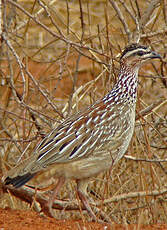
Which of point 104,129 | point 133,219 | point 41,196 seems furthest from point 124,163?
point 104,129

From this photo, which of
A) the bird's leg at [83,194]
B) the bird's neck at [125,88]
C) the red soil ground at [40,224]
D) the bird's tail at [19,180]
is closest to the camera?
the red soil ground at [40,224]

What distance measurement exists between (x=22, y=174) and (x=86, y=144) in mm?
655

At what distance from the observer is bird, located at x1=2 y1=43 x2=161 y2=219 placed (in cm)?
511

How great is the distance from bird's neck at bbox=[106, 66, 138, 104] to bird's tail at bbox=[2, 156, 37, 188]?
3.56 ft

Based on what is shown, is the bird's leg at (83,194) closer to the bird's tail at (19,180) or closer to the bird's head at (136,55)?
the bird's tail at (19,180)

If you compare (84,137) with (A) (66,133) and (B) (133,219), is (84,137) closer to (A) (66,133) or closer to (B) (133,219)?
(A) (66,133)

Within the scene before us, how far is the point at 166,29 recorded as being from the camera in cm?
652

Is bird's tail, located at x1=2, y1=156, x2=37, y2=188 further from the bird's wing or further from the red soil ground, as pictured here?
the red soil ground

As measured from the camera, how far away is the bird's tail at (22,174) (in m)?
4.95

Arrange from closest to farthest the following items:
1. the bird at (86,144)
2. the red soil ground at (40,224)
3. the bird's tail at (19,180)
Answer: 1. the red soil ground at (40,224)
2. the bird's tail at (19,180)
3. the bird at (86,144)

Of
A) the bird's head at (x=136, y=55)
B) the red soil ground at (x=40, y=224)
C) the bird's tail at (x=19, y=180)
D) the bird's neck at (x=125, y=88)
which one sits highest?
the bird's head at (x=136, y=55)

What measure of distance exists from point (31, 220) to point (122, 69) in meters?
1.79

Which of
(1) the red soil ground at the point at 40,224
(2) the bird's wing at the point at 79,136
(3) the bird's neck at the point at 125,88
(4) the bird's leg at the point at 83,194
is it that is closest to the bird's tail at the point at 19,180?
(2) the bird's wing at the point at 79,136

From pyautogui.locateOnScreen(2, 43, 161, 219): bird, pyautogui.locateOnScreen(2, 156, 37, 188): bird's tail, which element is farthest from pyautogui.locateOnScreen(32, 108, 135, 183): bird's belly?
pyautogui.locateOnScreen(2, 156, 37, 188): bird's tail
